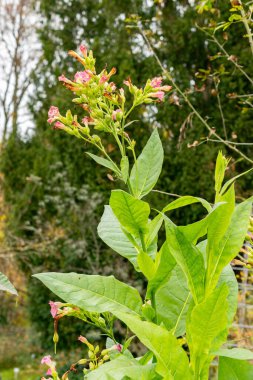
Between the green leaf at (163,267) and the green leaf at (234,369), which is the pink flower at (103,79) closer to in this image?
the green leaf at (163,267)

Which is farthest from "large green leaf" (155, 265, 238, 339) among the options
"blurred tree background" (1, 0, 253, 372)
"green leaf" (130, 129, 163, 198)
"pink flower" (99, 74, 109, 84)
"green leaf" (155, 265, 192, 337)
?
"blurred tree background" (1, 0, 253, 372)

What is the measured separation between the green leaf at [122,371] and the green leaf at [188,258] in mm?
93

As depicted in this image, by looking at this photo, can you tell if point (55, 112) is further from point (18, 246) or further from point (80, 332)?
point (18, 246)

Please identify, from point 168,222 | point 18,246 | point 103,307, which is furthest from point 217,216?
point 18,246

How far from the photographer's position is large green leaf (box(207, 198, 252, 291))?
2.07ft

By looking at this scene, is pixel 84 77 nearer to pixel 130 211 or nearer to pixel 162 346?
pixel 130 211

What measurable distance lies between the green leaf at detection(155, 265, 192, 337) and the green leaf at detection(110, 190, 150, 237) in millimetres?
71

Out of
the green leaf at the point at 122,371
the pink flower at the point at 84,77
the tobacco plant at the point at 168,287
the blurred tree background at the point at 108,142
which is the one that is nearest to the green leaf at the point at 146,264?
the tobacco plant at the point at 168,287

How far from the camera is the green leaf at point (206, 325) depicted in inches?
22.8

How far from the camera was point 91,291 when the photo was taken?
27.0 inches

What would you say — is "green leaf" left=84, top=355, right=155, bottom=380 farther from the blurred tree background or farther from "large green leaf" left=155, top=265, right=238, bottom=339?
the blurred tree background

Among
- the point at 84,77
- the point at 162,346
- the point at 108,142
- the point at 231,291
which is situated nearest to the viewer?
the point at 162,346

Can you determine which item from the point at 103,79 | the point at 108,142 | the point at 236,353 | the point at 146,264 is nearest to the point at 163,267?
the point at 146,264

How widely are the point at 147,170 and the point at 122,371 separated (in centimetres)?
26
